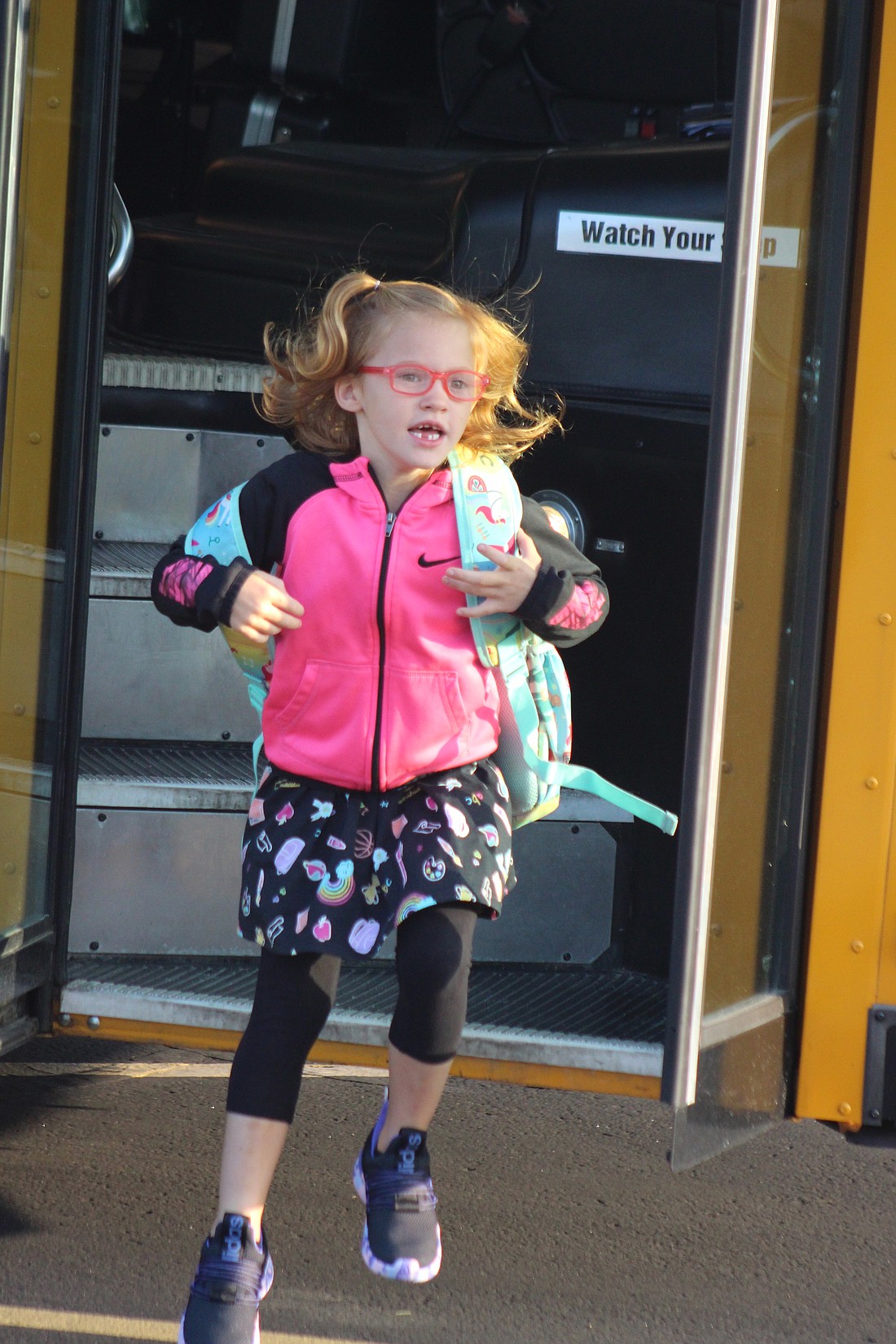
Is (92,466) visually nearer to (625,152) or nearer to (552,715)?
(552,715)

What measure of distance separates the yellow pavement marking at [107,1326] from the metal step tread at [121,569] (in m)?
1.13

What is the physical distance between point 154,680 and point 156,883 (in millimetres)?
404

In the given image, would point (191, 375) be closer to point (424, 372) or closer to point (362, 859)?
point (424, 372)

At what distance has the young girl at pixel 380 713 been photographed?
1726mm

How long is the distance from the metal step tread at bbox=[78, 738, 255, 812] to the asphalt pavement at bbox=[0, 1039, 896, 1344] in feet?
2.20

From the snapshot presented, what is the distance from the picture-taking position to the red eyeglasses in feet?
5.78

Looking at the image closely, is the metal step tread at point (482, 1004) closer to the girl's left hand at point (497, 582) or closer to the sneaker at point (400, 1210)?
the sneaker at point (400, 1210)

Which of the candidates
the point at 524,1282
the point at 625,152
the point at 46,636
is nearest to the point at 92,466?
the point at 46,636

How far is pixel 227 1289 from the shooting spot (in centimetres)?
162

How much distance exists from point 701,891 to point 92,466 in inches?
43.4

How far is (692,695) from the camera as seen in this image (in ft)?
5.30

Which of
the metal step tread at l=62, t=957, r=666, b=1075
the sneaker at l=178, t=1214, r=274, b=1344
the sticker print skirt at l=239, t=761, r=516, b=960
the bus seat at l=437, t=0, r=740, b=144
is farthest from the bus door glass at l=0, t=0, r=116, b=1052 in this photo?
the bus seat at l=437, t=0, r=740, b=144

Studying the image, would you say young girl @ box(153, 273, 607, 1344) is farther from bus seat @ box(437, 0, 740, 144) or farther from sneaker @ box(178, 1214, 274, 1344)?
bus seat @ box(437, 0, 740, 144)

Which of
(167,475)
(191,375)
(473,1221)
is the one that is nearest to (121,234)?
(191,375)
